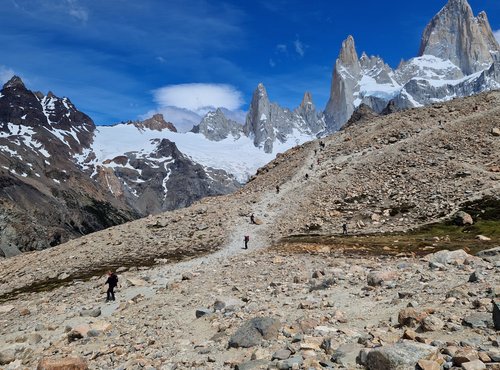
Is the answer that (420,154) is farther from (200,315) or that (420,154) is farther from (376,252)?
(200,315)

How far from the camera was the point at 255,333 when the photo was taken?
2000 centimetres

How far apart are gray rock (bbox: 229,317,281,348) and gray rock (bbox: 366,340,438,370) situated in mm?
6011

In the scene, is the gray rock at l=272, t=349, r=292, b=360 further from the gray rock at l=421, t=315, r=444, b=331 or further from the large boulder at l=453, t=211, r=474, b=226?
the large boulder at l=453, t=211, r=474, b=226

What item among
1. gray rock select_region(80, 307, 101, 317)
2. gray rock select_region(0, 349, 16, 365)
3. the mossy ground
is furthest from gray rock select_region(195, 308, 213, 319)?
the mossy ground

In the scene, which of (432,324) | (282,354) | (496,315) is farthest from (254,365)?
(496,315)

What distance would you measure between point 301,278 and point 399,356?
17619 millimetres

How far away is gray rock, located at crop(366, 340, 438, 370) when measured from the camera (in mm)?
13812

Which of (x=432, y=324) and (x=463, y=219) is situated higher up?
(x=463, y=219)

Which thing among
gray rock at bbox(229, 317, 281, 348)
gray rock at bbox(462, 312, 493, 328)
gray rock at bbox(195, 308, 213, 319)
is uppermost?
gray rock at bbox(462, 312, 493, 328)

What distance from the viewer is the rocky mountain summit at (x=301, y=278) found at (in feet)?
58.6

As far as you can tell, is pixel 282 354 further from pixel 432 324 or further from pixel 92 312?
pixel 92 312

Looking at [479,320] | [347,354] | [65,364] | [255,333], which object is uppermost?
[479,320]

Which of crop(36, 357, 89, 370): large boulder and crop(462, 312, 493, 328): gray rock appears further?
crop(36, 357, 89, 370): large boulder

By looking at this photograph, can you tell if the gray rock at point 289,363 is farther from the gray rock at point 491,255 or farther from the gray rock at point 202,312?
the gray rock at point 491,255
